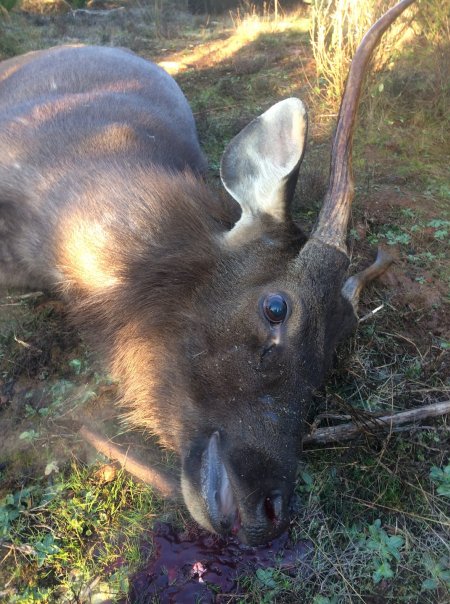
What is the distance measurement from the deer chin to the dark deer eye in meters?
0.58

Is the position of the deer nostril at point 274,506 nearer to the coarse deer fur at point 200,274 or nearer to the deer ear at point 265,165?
the coarse deer fur at point 200,274

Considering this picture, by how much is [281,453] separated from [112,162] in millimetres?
2034

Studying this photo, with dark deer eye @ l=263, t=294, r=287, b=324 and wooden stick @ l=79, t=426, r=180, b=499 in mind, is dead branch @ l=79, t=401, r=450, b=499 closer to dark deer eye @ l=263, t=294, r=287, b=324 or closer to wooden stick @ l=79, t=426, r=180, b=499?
wooden stick @ l=79, t=426, r=180, b=499

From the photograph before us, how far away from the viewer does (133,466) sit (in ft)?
9.34

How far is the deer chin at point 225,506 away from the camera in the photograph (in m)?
2.16

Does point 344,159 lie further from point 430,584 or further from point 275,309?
point 430,584

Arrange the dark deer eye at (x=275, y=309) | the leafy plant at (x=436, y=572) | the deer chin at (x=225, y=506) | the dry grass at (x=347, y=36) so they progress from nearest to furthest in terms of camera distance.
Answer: the deer chin at (x=225, y=506), the leafy plant at (x=436, y=572), the dark deer eye at (x=275, y=309), the dry grass at (x=347, y=36)

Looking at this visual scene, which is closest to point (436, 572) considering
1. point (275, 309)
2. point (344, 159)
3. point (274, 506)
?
point (274, 506)

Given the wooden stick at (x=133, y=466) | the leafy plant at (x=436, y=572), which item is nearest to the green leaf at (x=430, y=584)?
the leafy plant at (x=436, y=572)

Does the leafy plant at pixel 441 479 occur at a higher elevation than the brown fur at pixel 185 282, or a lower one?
lower

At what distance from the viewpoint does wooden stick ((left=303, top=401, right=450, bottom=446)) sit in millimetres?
2883

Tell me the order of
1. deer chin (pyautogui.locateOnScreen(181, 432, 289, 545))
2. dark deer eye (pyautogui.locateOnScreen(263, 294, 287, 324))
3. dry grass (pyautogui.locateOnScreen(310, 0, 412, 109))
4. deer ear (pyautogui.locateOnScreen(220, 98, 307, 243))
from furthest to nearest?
dry grass (pyautogui.locateOnScreen(310, 0, 412, 109))
deer ear (pyautogui.locateOnScreen(220, 98, 307, 243))
dark deer eye (pyautogui.locateOnScreen(263, 294, 287, 324))
deer chin (pyautogui.locateOnScreen(181, 432, 289, 545))

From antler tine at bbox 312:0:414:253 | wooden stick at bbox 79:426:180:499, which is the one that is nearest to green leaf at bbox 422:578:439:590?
wooden stick at bbox 79:426:180:499

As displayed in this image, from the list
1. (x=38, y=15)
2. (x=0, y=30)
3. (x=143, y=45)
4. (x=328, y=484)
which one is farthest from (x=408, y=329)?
(x=38, y=15)
